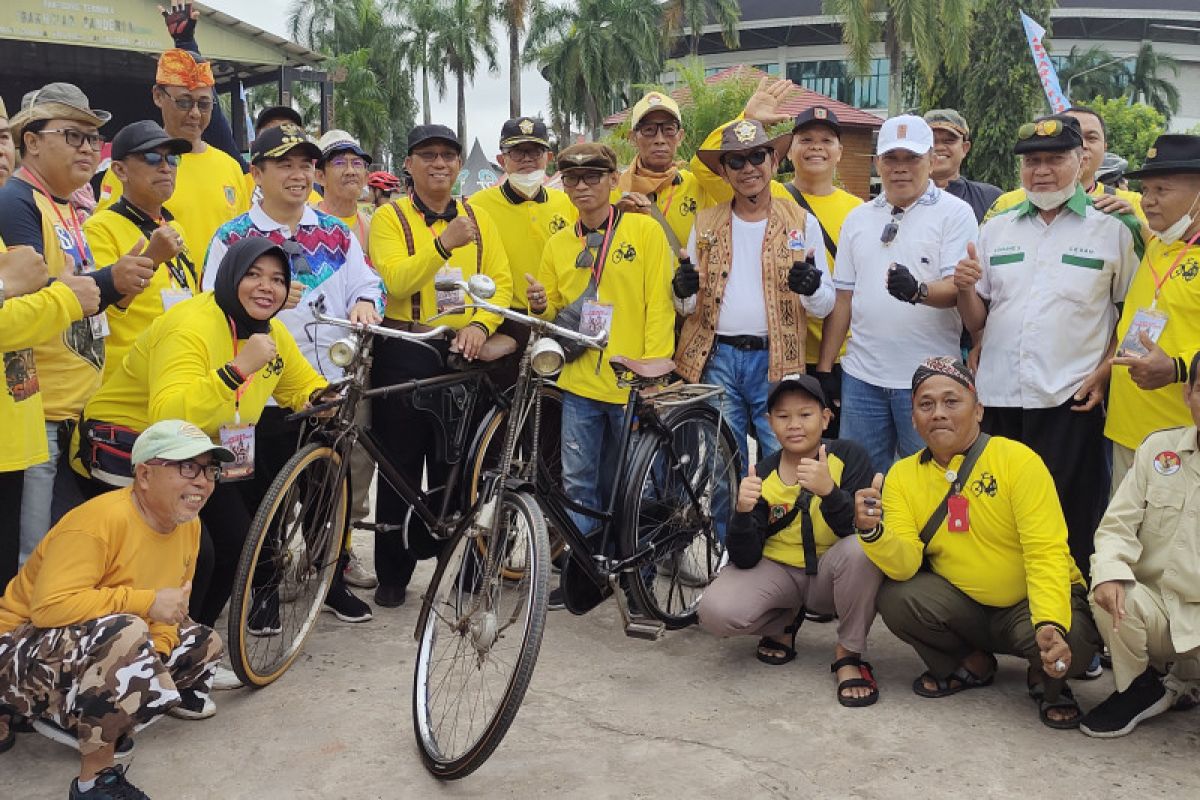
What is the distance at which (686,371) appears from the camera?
16.1ft

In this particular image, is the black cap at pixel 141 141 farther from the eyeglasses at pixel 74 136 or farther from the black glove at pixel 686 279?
the black glove at pixel 686 279

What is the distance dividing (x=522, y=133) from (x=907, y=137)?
68.9 inches

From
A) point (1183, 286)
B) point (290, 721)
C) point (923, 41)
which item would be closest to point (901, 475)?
point (1183, 286)

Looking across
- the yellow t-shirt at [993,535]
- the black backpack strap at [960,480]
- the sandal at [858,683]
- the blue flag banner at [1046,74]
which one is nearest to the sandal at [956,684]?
the sandal at [858,683]

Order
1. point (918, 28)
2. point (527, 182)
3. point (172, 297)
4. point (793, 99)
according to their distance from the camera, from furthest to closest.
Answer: point (918, 28) → point (793, 99) → point (527, 182) → point (172, 297)

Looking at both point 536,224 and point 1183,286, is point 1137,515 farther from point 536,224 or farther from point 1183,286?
point 536,224

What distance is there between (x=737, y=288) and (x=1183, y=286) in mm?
1756

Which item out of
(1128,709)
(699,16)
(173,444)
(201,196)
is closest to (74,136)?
(201,196)

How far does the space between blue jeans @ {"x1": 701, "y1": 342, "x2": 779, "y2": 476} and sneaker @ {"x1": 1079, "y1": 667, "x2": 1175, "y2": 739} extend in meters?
1.74

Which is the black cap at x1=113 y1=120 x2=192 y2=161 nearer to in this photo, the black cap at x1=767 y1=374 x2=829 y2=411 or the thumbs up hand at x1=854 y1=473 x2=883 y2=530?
the black cap at x1=767 y1=374 x2=829 y2=411

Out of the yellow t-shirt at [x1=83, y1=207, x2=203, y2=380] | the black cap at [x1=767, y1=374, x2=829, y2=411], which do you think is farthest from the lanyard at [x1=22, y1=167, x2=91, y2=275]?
the black cap at [x1=767, y1=374, x2=829, y2=411]

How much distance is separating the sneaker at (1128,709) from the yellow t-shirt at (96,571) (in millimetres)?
3063

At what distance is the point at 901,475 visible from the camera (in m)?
4.05

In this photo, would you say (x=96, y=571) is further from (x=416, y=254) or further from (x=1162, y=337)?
(x=1162, y=337)
